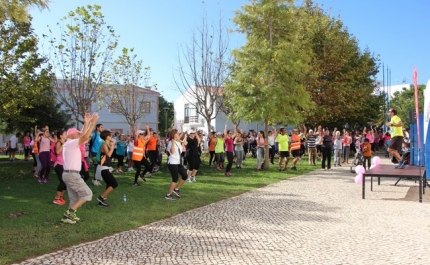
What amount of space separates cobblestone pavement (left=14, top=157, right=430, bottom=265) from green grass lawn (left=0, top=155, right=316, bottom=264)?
0.42m

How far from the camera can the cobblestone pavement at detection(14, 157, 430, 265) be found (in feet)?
17.7

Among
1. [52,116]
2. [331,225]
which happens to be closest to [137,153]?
[331,225]

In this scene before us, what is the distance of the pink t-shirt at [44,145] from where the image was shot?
12555mm

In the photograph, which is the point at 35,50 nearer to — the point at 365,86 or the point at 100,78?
the point at 100,78

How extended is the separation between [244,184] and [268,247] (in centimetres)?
762

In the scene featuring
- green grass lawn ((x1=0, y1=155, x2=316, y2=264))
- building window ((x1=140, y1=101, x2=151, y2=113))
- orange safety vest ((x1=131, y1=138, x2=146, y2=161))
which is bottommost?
green grass lawn ((x1=0, y1=155, x2=316, y2=264))

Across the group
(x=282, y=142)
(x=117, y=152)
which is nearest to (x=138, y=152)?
(x=117, y=152)

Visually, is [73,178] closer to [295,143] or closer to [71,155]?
[71,155]

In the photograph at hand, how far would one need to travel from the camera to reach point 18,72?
845 inches

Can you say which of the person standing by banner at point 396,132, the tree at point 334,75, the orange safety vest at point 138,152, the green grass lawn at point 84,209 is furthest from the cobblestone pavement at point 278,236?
the tree at point 334,75

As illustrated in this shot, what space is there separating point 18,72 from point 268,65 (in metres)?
12.8

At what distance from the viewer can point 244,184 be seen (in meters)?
13.6

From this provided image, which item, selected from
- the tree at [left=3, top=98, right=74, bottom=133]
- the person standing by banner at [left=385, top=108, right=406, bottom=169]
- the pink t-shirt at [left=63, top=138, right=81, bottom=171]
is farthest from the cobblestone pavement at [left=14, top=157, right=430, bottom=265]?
the tree at [left=3, top=98, right=74, bottom=133]

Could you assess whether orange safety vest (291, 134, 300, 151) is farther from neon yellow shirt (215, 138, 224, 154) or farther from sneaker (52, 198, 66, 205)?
sneaker (52, 198, 66, 205)
